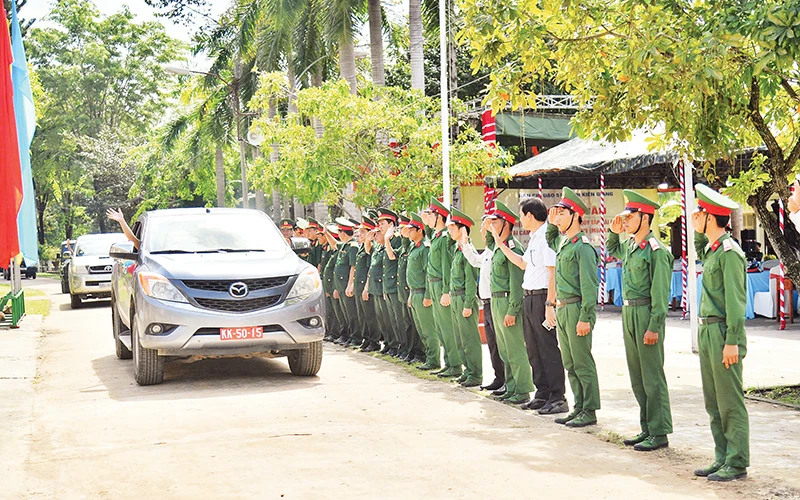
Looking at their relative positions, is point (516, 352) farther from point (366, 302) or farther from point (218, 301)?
point (366, 302)

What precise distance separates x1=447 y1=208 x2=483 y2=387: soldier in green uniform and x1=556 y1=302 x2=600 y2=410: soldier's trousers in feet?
7.46

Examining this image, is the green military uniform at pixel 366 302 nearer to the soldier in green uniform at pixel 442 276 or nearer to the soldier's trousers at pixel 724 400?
the soldier in green uniform at pixel 442 276

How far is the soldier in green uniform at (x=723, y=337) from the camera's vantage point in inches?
262

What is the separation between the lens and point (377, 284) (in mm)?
14117

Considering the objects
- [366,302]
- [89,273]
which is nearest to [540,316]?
[366,302]

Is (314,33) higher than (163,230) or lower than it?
higher

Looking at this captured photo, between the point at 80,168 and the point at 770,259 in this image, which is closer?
the point at 770,259

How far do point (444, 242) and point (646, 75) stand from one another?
321cm

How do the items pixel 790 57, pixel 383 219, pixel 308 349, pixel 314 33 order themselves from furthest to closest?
pixel 314 33 < pixel 383 219 < pixel 308 349 < pixel 790 57

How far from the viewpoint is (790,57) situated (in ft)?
24.1

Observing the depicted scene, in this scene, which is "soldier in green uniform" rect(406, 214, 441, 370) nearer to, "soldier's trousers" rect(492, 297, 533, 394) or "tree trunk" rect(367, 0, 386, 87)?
"soldier's trousers" rect(492, 297, 533, 394)

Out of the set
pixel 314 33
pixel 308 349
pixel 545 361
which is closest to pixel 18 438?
pixel 308 349

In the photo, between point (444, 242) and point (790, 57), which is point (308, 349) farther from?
point (790, 57)

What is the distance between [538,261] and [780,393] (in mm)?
2878
